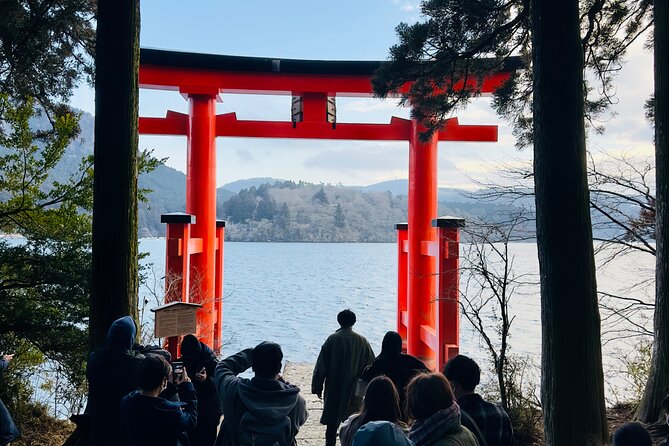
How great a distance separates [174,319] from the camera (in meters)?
4.11

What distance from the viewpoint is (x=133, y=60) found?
3.81 meters

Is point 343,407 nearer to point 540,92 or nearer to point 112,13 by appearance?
point 540,92

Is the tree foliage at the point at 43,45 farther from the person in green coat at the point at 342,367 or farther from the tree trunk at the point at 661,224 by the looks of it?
the tree trunk at the point at 661,224

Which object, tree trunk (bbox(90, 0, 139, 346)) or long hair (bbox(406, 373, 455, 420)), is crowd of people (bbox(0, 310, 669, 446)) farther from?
tree trunk (bbox(90, 0, 139, 346))

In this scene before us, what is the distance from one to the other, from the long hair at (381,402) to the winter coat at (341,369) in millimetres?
1947

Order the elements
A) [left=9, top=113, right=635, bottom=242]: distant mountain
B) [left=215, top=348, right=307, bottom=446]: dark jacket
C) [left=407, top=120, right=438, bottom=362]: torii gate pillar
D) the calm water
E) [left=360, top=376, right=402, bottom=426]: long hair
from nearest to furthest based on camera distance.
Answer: [left=360, top=376, right=402, bottom=426]: long hair
[left=215, top=348, right=307, bottom=446]: dark jacket
[left=407, top=120, right=438, bottom=362]: torii gate pillar
the calm water
[left=9, top=113, right=635, bottom=242]: distant mountain

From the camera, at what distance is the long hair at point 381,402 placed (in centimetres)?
197

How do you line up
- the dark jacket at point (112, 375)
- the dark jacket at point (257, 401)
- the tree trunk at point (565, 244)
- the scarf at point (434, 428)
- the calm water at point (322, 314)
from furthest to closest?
1. the calm water at point (322, 314)
2. the tree trunk at point (565, 244)
3. the dark jacket at point (112, 375)
4. the dark jacket at point (257, 401)
5. the scarf at point (434, 428)

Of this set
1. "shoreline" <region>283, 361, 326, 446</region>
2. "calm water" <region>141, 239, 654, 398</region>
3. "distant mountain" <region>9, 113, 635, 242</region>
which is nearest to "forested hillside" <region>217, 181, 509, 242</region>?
"distant mountain" <region>9, 113, 635, 242</region>

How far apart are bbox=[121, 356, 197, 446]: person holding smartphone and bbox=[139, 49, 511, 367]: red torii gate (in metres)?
6.33

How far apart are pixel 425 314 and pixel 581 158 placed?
6.41m

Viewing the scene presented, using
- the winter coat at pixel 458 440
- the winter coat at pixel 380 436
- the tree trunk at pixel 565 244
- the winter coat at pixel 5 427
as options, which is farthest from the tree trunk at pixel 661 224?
the winter coat at pixel 5 427

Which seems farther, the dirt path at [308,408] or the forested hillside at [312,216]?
the forested hillside at [312,216]

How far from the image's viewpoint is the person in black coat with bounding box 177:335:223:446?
284 cm
